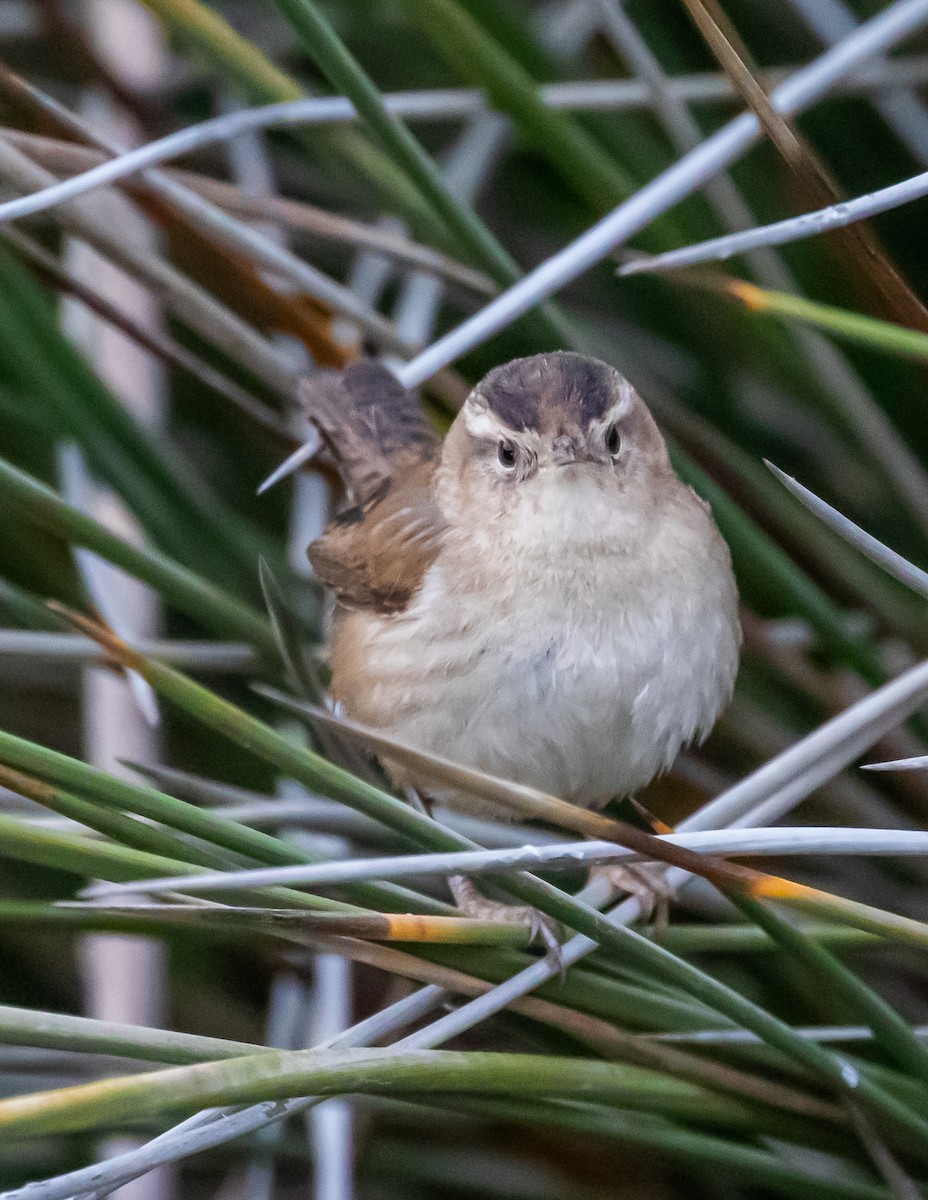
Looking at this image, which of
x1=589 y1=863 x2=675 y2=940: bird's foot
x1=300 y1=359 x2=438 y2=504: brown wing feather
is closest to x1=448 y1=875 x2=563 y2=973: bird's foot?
x1=589 y1=863 x2=675 y2=940: bird's foot

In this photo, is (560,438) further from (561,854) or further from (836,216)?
(561,854)

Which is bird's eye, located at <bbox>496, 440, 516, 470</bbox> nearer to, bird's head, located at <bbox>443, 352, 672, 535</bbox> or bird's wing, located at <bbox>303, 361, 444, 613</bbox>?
bird's head, located at <bbox>443, 352, 672, 535</bbox>

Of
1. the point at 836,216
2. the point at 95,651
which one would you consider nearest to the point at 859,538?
the point at 836,216

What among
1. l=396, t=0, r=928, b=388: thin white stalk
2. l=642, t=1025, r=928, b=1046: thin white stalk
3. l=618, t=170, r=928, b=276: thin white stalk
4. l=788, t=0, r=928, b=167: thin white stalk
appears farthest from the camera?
l=788, t=0, r=928, b=167: thin white stalk

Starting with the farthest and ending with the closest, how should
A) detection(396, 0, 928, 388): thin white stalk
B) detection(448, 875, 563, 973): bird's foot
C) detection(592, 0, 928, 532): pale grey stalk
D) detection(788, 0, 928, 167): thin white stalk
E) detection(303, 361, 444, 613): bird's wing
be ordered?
detection(788, 0, 928, 167): thin white stalk
detection(592, 0, 928, 532): pale grey stalk
detection(303, 361, 444, 613): bird's wing
detection(448, 875, 563, 973): bird's foot
detection(396, 0, 928, 388): thin white stalk

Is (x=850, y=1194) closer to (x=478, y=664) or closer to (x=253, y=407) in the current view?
(x=478, y=664)

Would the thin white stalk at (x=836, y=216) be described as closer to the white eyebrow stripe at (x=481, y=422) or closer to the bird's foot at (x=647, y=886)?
the white eyebrow stripe at (x=481, y=422)

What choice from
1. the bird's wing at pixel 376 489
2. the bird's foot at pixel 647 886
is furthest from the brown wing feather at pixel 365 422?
the bird's foot at pixel 647 886
